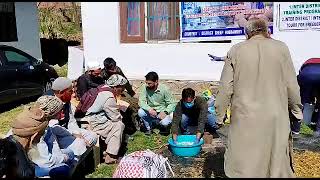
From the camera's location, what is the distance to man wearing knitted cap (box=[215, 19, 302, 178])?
3967 mm

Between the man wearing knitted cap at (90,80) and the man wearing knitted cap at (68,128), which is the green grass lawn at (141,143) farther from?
the man wearing knitted cap at (90,80)

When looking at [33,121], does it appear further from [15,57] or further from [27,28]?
[27,28]

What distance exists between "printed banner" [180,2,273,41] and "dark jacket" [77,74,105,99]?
2603 mm

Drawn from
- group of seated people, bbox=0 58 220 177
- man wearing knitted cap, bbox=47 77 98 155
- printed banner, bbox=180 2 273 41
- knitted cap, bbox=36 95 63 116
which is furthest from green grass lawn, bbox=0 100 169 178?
printed banner, bbox=180 2 273 41

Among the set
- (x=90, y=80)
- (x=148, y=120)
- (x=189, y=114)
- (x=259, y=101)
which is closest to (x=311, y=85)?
(x=189, y=114)

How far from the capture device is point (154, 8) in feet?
32.4

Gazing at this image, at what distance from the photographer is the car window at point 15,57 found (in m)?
10.9

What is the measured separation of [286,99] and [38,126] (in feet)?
7.95

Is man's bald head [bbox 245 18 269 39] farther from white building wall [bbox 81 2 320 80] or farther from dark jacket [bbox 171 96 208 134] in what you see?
white building wall [bbox 81 2 320 80]

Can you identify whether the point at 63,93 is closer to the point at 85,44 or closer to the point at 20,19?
the point at 85,44

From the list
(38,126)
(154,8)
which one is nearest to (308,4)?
(154,8)

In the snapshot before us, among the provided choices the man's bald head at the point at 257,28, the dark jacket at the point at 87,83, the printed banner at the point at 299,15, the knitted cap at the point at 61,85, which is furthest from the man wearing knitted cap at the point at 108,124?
the printed banner at the point at 299,15

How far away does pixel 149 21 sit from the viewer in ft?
32.7

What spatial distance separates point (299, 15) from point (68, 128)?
207 inches
